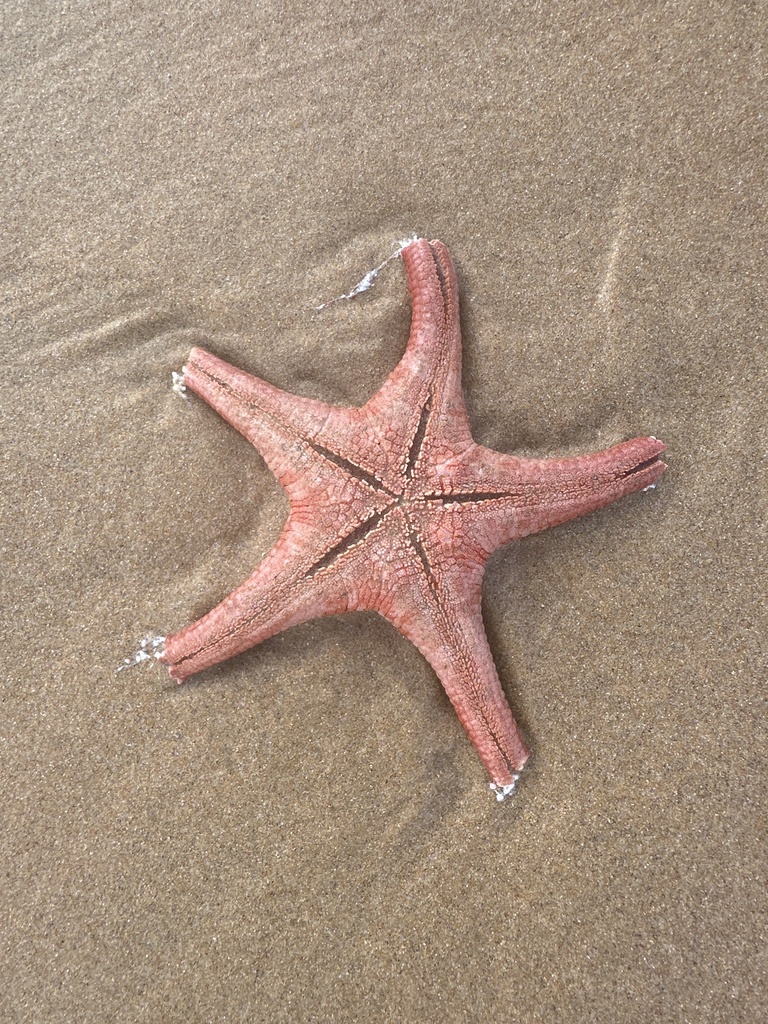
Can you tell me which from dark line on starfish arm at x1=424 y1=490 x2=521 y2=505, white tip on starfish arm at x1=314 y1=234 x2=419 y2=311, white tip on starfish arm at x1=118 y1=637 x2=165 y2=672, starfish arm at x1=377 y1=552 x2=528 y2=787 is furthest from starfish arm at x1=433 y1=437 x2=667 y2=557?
white tip on starfish arm at x1=118 y1=637 x2=165 y2=672

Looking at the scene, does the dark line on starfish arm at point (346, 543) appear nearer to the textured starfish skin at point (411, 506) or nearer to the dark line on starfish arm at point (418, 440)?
the textured starfish skin at point (411, 506)

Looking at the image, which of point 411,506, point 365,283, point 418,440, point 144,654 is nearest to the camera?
point 411,506

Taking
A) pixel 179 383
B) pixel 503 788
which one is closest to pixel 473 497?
pixel 503 788

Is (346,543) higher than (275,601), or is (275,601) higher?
(346,543)

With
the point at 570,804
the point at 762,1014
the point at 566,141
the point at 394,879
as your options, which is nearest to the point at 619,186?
the point at 566,141

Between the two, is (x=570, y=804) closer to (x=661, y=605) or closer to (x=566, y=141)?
(x=661, y=605)

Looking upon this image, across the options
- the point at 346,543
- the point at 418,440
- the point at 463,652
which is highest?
the point at 418,440

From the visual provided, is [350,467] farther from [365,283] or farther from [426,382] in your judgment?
[365,283]
